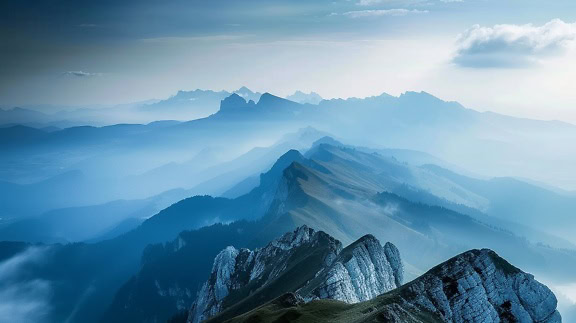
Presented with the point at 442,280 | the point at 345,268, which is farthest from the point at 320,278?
the point at 442,280

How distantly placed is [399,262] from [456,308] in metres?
71.0

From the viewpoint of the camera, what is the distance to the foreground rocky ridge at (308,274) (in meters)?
122

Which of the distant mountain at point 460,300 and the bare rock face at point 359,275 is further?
the bare rock face at point 359,275

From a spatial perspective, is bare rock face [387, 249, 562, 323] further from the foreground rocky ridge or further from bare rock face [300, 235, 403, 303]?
the foreground rocky ridge

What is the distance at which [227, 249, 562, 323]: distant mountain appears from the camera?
77.3 m

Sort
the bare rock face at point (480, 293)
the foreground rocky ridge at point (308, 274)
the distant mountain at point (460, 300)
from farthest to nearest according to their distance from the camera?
the foreground rocky ridge at point (308, 274)
the bare rock face at point (480, 293)
the distant mountain at point (460, 300)

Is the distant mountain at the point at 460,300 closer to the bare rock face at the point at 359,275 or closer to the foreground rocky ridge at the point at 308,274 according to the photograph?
the bare rock face at the point at 359,275

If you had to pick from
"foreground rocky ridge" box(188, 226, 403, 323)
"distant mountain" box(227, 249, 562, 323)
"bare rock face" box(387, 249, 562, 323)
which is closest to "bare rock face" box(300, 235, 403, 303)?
"foreground rocky ridge" box(188, 226, 403, 323)

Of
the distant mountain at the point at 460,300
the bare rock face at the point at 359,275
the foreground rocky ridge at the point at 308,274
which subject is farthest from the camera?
the foreground rocky ridge at the point at 308,274

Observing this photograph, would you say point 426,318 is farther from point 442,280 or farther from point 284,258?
point 284,258

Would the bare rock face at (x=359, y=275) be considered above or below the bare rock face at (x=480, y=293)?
below

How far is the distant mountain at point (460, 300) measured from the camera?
77.3 metres

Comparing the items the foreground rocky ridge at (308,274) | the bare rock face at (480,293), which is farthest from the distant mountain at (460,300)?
the foreground rocky ridge at (308,274)

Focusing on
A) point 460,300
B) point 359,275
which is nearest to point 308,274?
point 359,275
